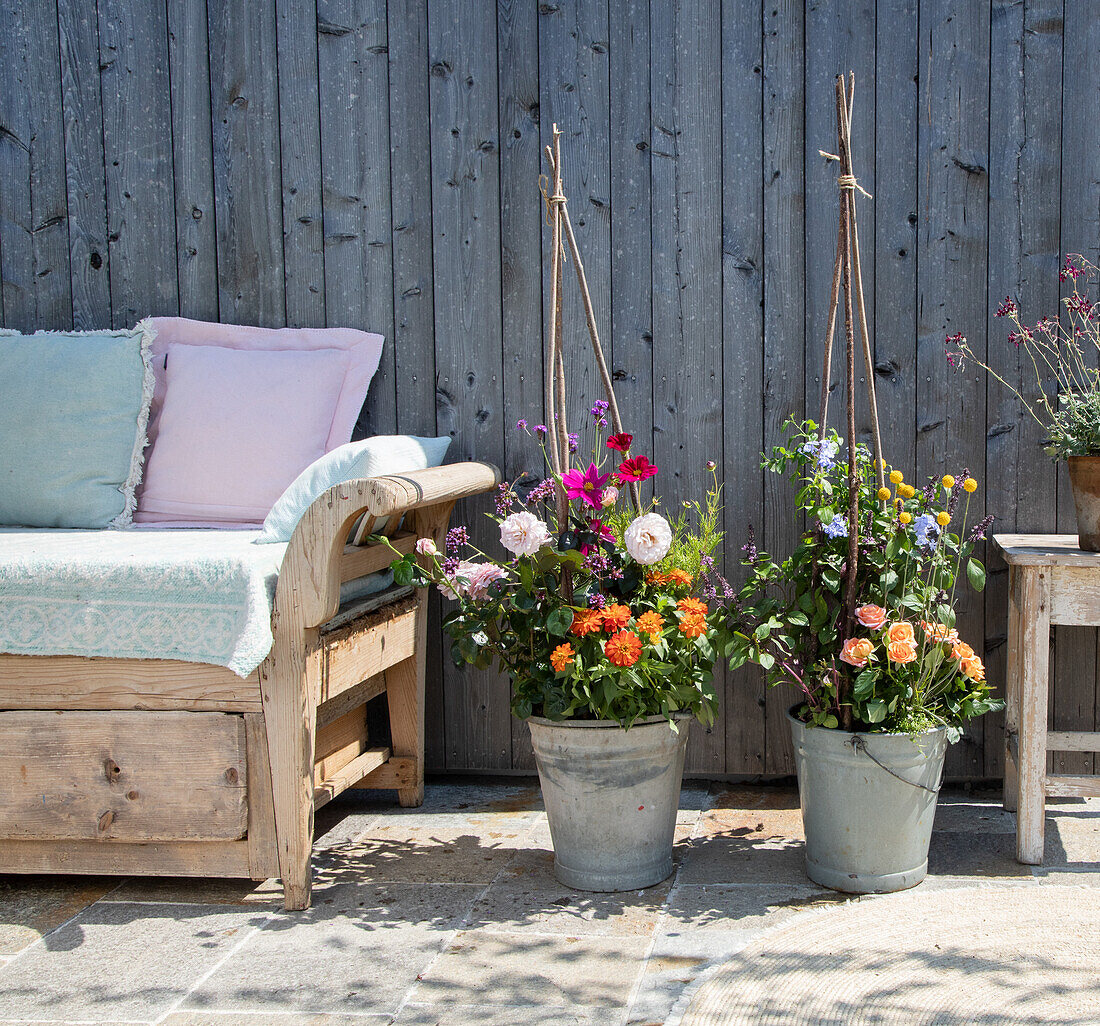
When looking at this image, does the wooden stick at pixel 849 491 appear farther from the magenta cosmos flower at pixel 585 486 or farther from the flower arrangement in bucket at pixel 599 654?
the magenta cosmos flower at pixel 585 486

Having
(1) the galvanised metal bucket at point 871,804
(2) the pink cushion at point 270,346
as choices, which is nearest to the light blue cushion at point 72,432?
(2) the pink cushion at point 270,346

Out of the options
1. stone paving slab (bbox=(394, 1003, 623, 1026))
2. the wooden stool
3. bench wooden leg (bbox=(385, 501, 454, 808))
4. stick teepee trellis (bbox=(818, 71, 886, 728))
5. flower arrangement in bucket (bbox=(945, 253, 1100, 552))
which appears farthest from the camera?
bench wooden leg (bbox=(385, 501, 454, 808))

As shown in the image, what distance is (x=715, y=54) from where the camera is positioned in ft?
7.75

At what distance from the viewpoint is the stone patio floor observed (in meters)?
Answer: 1.52

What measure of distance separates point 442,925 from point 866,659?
84 centimetres

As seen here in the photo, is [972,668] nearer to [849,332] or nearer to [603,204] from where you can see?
[849,332]

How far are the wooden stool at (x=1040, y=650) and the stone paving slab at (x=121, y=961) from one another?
1.41 meters

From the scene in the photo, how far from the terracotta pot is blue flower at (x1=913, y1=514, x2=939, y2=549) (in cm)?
34

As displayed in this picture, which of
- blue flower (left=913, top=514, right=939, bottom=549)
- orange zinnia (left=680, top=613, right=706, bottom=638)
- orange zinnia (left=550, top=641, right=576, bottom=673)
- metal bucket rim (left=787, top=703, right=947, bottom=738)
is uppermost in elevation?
blue flower (left=913, top=514, right=939, bottom=549)

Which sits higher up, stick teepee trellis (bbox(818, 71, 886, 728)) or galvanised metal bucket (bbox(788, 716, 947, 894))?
stick teepee trellis (bbox(818, 71, 886, 728))

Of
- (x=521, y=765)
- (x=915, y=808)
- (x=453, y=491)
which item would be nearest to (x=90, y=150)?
(x=453, y=491)

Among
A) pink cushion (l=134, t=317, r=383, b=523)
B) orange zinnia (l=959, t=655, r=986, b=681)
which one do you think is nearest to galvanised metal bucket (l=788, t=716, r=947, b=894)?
orange zinnia (l=959, t=655, r=986, b=681)

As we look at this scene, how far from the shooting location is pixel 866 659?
177 centimetres

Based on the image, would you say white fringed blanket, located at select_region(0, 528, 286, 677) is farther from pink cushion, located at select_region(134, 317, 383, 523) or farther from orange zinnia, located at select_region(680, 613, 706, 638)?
orange zinnia, located at select_region(680, 613, 706, 638)
